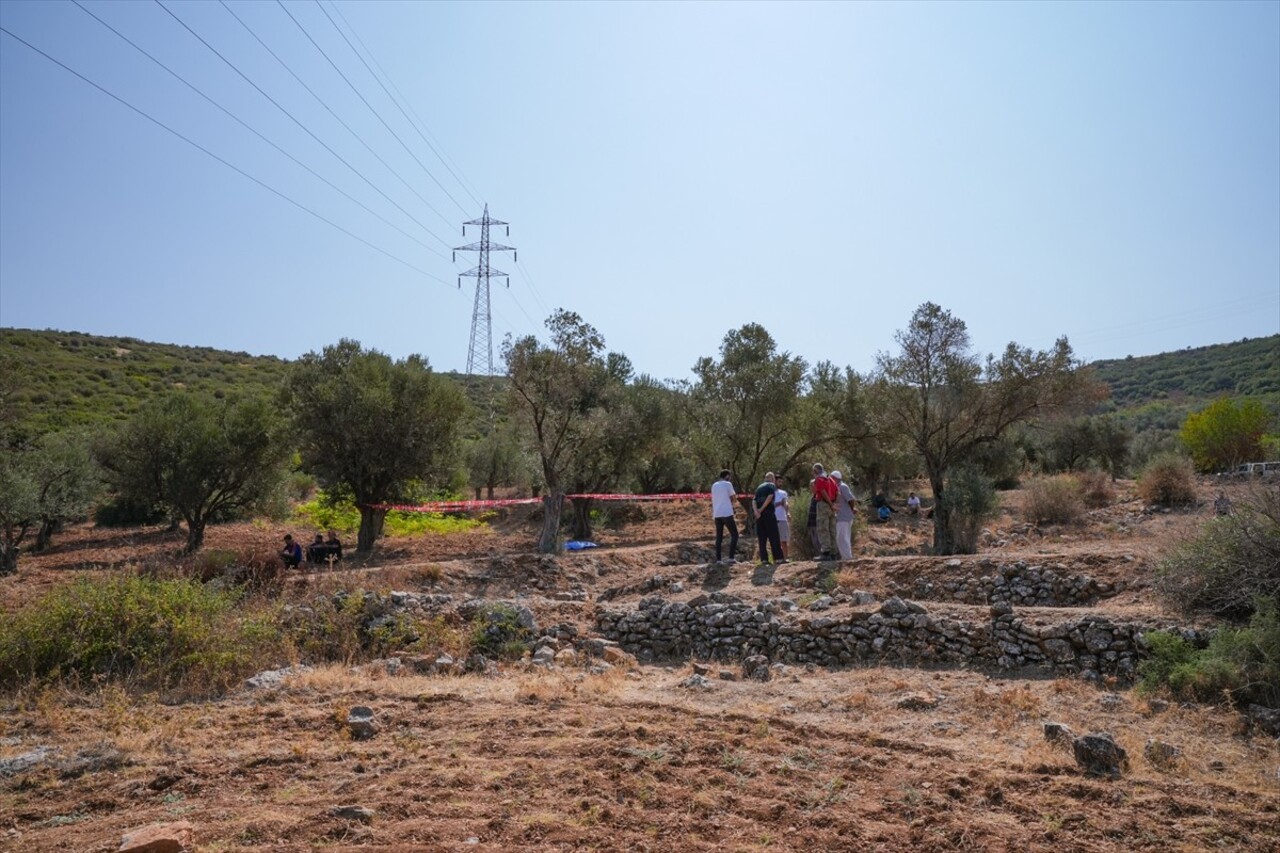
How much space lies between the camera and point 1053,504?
23.6 metres

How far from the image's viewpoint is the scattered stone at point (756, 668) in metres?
10.2

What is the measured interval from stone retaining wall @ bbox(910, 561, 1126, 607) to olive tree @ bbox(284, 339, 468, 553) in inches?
510

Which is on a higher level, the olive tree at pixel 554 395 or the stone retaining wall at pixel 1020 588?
the olive tree at pixel 554 395

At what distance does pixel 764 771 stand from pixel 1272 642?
17.4 ft

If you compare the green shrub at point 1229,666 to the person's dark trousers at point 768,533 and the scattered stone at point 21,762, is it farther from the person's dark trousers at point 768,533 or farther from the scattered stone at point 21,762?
the scattered stone at point 21,762

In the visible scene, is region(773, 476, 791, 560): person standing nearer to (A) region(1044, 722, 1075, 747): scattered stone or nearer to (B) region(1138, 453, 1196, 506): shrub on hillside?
(A) region(1044, 722, 1075, 747): scattered stone

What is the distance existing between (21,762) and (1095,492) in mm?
30032

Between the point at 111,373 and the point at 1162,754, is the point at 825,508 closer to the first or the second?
the point at 1162,754

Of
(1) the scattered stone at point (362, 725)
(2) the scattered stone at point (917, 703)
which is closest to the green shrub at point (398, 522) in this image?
(1) the scattered stone at point (362, 725)

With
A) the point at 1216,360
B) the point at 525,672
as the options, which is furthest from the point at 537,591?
the point at 1216,360

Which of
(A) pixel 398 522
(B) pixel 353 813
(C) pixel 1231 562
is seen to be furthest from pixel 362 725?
(A) pixel 398 522

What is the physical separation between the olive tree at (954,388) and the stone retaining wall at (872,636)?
852cm

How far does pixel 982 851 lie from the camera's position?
17.6 ft

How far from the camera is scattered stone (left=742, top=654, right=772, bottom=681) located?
1021 centimetres
